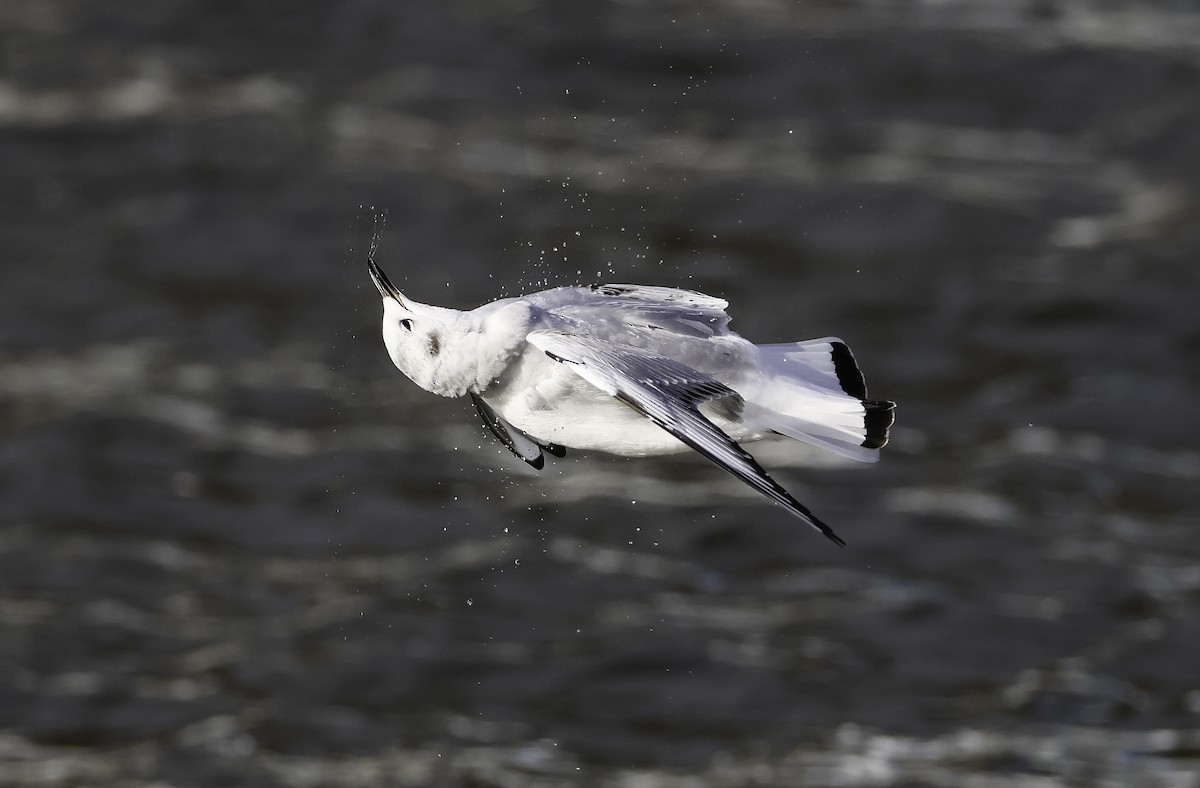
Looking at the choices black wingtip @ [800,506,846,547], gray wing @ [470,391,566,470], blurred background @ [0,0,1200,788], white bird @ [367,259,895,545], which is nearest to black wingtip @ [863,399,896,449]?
white bird @ [367,259,895,545]

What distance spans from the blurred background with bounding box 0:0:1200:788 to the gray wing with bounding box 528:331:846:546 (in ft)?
20.3

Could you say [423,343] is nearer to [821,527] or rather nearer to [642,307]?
[642,307]

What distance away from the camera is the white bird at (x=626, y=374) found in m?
2.68

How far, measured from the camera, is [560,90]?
38.0ft

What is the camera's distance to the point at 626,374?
2.64m

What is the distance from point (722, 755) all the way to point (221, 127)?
20.0ft

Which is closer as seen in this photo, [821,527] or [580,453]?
[821,527]

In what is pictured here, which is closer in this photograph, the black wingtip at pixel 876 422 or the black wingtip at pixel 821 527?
the black wingtip at pixel 821 527

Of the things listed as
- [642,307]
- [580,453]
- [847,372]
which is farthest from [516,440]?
[580,453]

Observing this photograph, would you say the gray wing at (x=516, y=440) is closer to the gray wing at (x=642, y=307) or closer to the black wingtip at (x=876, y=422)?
the gray wing at (x=642, y=307)

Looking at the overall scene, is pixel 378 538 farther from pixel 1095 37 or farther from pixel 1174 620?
pixel 1095 37

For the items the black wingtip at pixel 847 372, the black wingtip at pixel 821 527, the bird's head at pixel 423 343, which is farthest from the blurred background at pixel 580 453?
the black wingtip at pixel 821 527

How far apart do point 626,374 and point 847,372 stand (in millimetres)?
634

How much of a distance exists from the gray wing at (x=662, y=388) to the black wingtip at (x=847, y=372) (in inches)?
10.9
